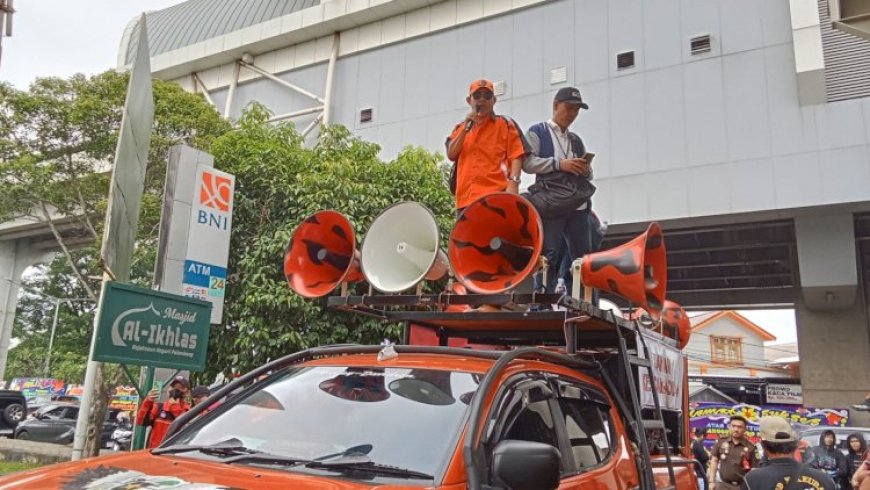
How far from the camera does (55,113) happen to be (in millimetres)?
16828

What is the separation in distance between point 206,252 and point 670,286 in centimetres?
1789

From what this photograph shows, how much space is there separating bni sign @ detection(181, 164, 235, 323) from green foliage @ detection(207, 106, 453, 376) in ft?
1.58

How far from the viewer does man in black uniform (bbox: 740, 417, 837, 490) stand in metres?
4.05

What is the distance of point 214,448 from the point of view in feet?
8.81

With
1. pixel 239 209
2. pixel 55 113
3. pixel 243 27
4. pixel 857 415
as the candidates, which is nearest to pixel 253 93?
pixel 243 27

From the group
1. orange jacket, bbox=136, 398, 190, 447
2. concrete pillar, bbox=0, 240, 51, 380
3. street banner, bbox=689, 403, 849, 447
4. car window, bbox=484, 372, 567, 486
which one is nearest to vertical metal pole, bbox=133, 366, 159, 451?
orange jacket, bbox=136, 398, 190, 447

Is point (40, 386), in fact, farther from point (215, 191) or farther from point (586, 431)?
point (586, 431)

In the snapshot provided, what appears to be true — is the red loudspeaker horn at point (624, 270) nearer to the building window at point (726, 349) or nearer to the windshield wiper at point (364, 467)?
the windshield wiper at point (364, 467)

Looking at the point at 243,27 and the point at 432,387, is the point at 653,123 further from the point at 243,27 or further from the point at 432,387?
the point at 243,27

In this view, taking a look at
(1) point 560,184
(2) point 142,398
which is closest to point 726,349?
(2) point 142,398

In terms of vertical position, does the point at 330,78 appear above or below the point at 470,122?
above

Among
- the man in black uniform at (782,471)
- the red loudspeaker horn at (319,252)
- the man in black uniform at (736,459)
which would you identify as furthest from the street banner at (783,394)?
the red loudspeaker horn at (319,252)

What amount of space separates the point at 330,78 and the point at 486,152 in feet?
59.3

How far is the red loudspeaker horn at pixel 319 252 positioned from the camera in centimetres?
418
